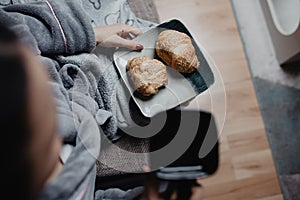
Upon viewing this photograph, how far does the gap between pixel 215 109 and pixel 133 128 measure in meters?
0.44

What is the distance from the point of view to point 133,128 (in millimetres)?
881

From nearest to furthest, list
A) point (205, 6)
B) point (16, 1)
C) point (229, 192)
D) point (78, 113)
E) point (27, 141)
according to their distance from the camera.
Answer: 1. point (27, 141)
2. point (78, 113)
3. point (16, 1)
4. point (229, 192)
5. point (205, 6)

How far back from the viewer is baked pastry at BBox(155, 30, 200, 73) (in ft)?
2.90

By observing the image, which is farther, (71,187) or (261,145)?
(261,145)

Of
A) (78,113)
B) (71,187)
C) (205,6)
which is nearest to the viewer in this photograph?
(71,187)

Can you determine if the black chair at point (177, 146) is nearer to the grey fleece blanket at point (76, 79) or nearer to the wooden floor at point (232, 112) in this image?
the grey fleece blanket at point (76, 79)

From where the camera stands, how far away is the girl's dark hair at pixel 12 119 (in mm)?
361

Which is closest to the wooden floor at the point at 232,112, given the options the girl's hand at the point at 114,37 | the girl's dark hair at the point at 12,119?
the girl's hand at the point at 114,37

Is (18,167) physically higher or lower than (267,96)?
higher

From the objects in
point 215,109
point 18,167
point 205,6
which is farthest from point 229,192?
point 18,167

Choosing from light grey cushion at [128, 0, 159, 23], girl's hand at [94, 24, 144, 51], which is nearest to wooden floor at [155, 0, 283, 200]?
light grey cushion at [128, 0, 159, 23]

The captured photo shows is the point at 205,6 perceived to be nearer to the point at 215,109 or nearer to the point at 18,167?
the point at 215,109

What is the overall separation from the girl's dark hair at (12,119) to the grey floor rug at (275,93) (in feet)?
3.26

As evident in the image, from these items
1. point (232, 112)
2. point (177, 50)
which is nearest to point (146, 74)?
point (177, 50)
